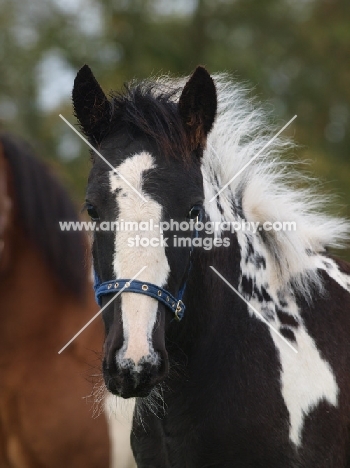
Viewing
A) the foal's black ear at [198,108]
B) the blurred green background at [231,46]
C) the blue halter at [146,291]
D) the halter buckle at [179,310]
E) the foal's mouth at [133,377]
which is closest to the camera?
the foal's mouth at [133,377]

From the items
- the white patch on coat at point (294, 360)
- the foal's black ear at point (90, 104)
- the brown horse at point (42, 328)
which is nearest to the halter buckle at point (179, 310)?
the white patch on coat at point (294, 360)

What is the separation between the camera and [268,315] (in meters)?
3.50

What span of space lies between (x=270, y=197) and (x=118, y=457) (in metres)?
2.22

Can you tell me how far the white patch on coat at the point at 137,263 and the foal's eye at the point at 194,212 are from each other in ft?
0.59

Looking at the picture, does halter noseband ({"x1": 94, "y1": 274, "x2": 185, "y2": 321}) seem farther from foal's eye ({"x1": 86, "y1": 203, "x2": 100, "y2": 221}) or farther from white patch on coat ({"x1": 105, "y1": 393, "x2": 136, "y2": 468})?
white patch on coat ({"x1": 105, "y1": 393, "x2": 136, "y2": 468})

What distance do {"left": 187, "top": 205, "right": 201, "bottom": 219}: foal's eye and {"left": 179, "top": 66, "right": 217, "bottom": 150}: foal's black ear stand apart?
334 mm

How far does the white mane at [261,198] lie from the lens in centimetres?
360

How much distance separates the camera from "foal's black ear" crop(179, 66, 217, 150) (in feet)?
11.1

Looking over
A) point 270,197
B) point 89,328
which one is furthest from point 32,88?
point 270,197

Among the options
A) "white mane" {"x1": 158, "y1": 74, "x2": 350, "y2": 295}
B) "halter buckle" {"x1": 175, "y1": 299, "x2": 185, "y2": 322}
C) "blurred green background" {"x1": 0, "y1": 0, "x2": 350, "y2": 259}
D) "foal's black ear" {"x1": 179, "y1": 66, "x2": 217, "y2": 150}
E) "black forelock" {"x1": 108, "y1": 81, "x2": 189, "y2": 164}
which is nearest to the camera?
"halter buckle" {"x1": 175, "y1": 299, "x2": 185, "y2": 322}

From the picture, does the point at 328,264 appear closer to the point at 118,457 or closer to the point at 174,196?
the point at 174,196

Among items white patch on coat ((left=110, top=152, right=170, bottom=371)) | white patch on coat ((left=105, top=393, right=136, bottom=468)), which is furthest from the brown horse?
white patch on coat ((left=110, top=152, right=170, bottom=371))

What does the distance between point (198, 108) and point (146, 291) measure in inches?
38.8

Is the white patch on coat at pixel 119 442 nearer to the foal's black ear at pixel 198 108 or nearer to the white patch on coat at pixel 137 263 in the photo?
the white patch on coat at pixel 137 263
